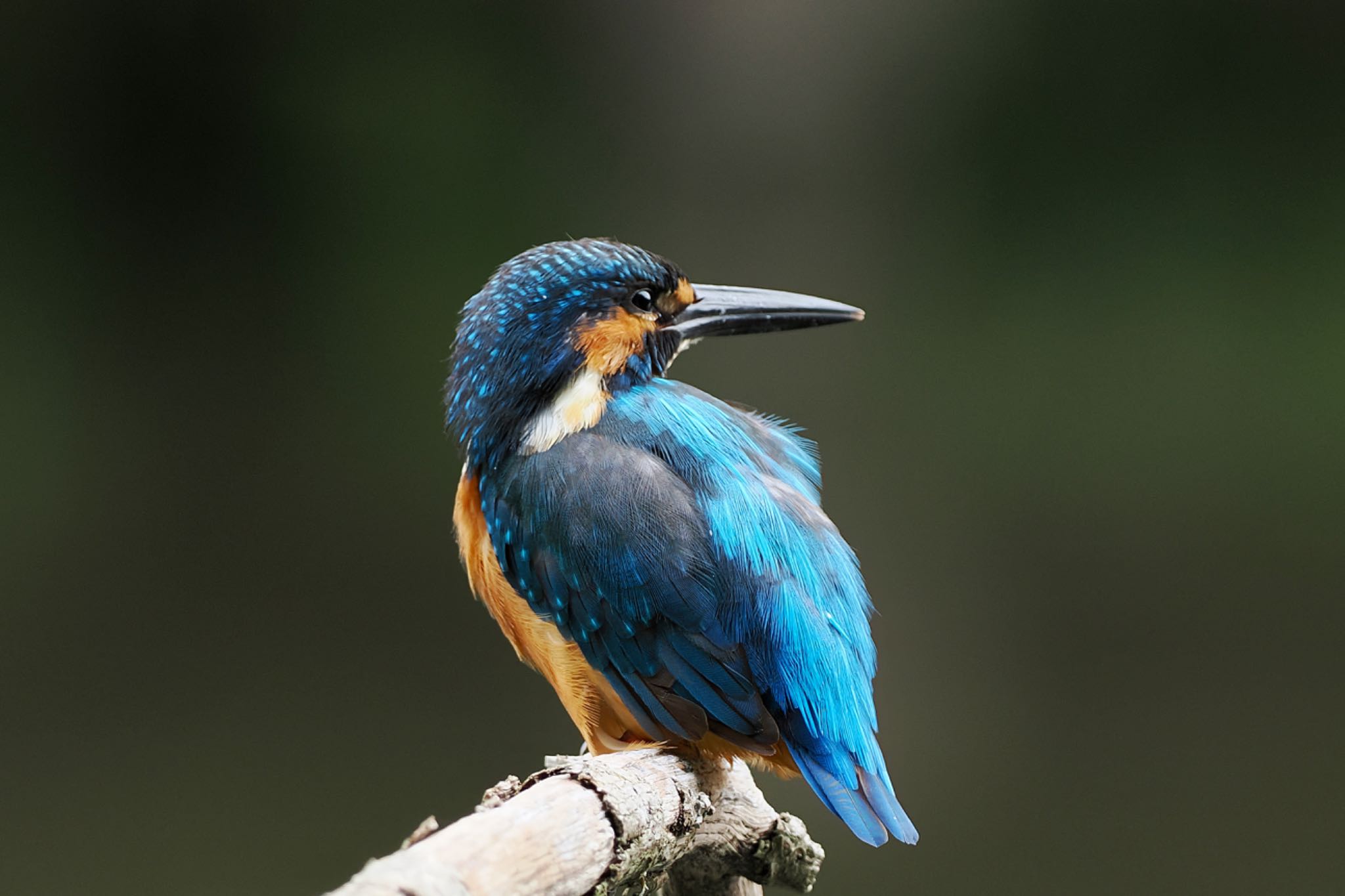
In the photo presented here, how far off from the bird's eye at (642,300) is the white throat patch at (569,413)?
0.09m

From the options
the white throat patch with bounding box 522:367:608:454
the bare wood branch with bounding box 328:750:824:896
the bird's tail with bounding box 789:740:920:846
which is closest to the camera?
the bare wood branch with bounding box 328:750:824:896

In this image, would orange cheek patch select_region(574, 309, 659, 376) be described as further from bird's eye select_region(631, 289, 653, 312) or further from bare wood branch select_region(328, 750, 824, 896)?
bare wood branch select_region(328, 750, 824, 896)

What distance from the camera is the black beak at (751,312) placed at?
1283 mm

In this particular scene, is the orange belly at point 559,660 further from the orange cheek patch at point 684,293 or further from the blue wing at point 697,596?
the orange cheek patch at point 684,293

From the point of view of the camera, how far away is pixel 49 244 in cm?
231

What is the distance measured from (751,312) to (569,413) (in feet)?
0.86

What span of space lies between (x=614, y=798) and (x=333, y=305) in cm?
171

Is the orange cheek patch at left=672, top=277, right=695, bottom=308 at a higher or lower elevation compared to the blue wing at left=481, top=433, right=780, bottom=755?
higher

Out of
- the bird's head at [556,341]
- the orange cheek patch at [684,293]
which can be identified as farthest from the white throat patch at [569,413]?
the orange cheek patch at [684,293]

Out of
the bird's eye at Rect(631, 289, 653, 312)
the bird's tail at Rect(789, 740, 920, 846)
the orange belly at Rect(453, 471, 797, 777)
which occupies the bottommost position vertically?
the bird's tail at Rect(789, 740, 920, 846)

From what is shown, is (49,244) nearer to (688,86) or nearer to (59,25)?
(59,25)

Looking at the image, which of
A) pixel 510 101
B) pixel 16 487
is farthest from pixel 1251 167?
pixel 16 487

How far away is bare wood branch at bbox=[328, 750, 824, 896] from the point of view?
676 millimetres

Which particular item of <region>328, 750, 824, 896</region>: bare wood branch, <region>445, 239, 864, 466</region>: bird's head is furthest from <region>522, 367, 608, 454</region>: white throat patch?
<region>328, 750, 824, 896</region>: bare wood branch
